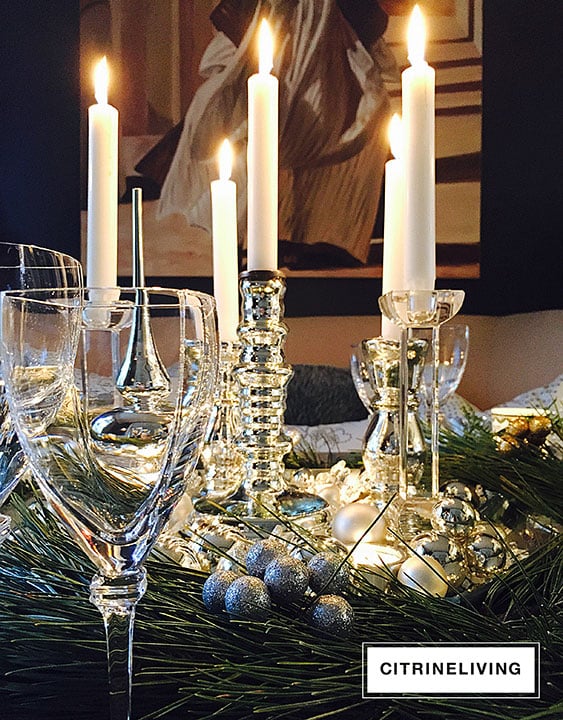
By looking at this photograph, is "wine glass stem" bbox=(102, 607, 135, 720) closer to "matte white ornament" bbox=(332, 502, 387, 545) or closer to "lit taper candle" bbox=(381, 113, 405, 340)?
"matte white ornament" bbox=(332, 502, 387, 545)

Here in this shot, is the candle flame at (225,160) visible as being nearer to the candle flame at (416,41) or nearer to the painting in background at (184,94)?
the candle flame at (416,41)

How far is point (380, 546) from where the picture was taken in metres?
0.51

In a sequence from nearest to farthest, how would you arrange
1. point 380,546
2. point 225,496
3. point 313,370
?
1. point 380,546
2. point 225,496
3. point 313,370

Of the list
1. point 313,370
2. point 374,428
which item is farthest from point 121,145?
point 374,428

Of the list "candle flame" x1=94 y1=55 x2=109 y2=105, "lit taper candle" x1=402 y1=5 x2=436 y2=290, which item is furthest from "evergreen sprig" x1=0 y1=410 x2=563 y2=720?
"candle flame" x1=94 y1=55 x2=109 y2=105

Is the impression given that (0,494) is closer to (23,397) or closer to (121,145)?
(23,397)

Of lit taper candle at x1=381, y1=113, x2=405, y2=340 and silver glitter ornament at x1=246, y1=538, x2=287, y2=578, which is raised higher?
lit taper candle at x1=381, y1=113, x2=405, y2=340

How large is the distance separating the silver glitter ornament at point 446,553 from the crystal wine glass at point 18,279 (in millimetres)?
243

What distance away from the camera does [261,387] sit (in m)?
0.59

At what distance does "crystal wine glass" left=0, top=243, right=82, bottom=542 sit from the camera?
0.38 metres

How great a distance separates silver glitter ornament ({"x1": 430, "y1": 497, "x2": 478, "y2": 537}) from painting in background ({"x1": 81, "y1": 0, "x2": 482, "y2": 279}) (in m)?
2.04

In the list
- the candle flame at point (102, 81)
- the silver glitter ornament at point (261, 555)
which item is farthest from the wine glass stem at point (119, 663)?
the candle flame at point (102, 81)

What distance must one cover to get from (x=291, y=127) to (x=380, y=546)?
219 cm

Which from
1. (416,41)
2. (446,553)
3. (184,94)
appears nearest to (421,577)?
(446,553)
